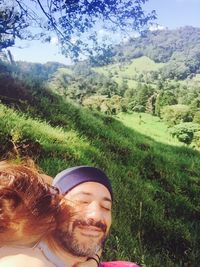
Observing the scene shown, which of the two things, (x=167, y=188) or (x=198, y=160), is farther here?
(x=198, y=160)

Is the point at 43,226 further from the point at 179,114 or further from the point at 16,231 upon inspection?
the point at 179,114

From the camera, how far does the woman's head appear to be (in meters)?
2.01

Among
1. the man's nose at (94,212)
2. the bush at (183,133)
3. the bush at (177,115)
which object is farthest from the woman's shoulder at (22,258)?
the bush at (177,115)

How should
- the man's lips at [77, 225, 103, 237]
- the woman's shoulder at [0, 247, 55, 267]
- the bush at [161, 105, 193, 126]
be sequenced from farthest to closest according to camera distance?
the bush at [161, 105, 193, 126] → the man's lips at [77, 225, 103, 237] → the woman's shoulder at [0, 247, 55, 267]

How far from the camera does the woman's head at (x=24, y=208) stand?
6.58 feet

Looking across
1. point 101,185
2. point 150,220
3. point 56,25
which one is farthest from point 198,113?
point 101,185

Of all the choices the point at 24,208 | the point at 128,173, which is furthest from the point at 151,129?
the point at 24,208

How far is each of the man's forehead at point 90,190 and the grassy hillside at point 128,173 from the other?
1.54 metres

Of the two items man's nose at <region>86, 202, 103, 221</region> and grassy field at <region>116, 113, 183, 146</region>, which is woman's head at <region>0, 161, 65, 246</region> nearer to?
man's nose at <region>86, 202, 103, 221</region>

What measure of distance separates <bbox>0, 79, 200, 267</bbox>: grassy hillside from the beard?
1.75m

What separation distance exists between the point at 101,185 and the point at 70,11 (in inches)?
376

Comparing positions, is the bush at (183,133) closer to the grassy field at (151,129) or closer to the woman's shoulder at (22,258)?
the grassy field at (151,129)

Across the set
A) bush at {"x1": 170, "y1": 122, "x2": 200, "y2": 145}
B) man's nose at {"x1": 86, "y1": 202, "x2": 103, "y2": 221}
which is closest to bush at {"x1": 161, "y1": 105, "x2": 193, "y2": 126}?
bush at {"x1": 170, "y1": 122, "x2": 200, "y2": 145}

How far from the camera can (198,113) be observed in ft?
121
